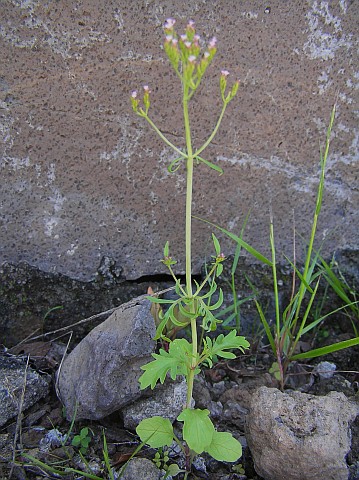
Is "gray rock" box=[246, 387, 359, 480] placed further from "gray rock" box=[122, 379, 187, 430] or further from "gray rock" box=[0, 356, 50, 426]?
"gray rock" box=[0, 356, 50, 426]

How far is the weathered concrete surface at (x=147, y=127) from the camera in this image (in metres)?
1.88

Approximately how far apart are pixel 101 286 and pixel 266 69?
39.5 inches

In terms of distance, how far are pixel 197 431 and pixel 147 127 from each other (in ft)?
3.53

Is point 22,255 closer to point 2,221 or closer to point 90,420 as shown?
point 2,221

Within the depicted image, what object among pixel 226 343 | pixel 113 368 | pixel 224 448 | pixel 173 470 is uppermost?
pixel 226 343

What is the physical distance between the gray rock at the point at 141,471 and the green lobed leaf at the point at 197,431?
0.68 feet

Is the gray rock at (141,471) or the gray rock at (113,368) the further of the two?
the gray rock at (113,368)

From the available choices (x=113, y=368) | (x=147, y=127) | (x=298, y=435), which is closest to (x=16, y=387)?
(x=113, y=368)

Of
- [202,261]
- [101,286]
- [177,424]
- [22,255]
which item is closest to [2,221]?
[22,255]

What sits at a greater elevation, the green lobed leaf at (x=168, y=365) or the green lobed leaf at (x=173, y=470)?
the green lobed leaf at (x=168, y=365)

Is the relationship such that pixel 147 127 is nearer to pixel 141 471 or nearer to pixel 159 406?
pixel 159 406

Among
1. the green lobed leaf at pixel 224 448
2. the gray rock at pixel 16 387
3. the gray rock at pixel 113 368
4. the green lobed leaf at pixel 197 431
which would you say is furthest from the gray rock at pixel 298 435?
the gray rock at pixel 16 387

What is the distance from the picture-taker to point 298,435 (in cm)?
154

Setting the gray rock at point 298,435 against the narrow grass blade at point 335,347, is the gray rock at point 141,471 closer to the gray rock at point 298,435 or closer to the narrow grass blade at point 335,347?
the gray rock at point 298,435
